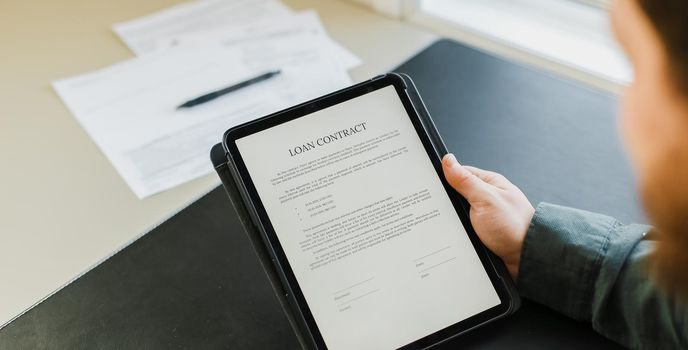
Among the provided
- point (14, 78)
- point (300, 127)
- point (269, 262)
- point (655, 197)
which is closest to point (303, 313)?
point (269, 262)

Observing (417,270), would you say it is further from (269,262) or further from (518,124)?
(518,124)

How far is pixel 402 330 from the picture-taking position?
24.2 inches

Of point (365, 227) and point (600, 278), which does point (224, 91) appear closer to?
point (365, 227)

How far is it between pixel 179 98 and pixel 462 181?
1.53 feet

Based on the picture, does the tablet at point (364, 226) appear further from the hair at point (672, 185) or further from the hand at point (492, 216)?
the hair at point (672, 185)

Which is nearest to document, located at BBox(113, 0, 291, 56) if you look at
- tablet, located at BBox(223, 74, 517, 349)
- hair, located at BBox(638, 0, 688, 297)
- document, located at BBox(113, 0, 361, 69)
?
document, located at BBox(113, 0, 361, 69)

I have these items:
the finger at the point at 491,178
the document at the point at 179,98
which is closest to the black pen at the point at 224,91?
the document at the point at 179,98

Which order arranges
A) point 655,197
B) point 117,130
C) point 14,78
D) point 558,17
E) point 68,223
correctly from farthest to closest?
point 558,17 < point 14,78 < point 117,130 < point 68,223 < point 655,197

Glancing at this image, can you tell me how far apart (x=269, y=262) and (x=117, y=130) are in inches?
15.4

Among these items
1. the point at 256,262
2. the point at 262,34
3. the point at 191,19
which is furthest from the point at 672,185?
the point at 191,19

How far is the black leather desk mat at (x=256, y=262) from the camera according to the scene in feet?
2.15

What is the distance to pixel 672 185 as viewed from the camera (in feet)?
1.31

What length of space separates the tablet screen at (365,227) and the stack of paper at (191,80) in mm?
228

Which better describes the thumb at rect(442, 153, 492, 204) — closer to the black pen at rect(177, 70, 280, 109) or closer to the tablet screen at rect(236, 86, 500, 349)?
the tablet screen at rect(236, 86, 500, 349)
